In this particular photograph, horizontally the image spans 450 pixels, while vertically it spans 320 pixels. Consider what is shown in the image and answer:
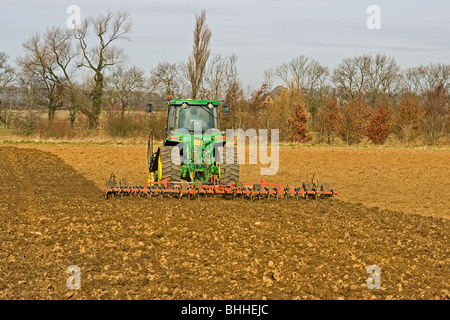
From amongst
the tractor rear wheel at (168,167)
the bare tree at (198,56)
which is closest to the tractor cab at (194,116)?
the tractor rear wheel at (168,167)

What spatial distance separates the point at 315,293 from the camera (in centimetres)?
605

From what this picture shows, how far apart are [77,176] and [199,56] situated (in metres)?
20.6

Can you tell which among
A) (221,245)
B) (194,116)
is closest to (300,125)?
(194,116)

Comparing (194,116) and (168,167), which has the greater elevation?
(194,116)

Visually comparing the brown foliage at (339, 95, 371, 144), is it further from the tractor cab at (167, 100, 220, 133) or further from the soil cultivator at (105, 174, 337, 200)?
the tractor cab at (167, 100, 220, 133)

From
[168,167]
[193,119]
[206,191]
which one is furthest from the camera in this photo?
[193,119]

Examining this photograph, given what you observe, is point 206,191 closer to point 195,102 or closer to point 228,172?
point 228,172

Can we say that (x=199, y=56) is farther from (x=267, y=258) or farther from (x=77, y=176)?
(x=267, y=258)

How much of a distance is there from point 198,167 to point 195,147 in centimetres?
67

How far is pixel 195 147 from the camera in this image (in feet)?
41.9

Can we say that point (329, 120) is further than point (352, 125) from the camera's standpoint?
Yes

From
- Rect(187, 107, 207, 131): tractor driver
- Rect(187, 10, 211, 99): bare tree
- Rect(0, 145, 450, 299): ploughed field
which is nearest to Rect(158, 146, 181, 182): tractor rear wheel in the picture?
Rect(0, 145, 450, 299): ploughed field

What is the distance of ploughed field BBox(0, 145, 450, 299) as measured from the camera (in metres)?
6.28
